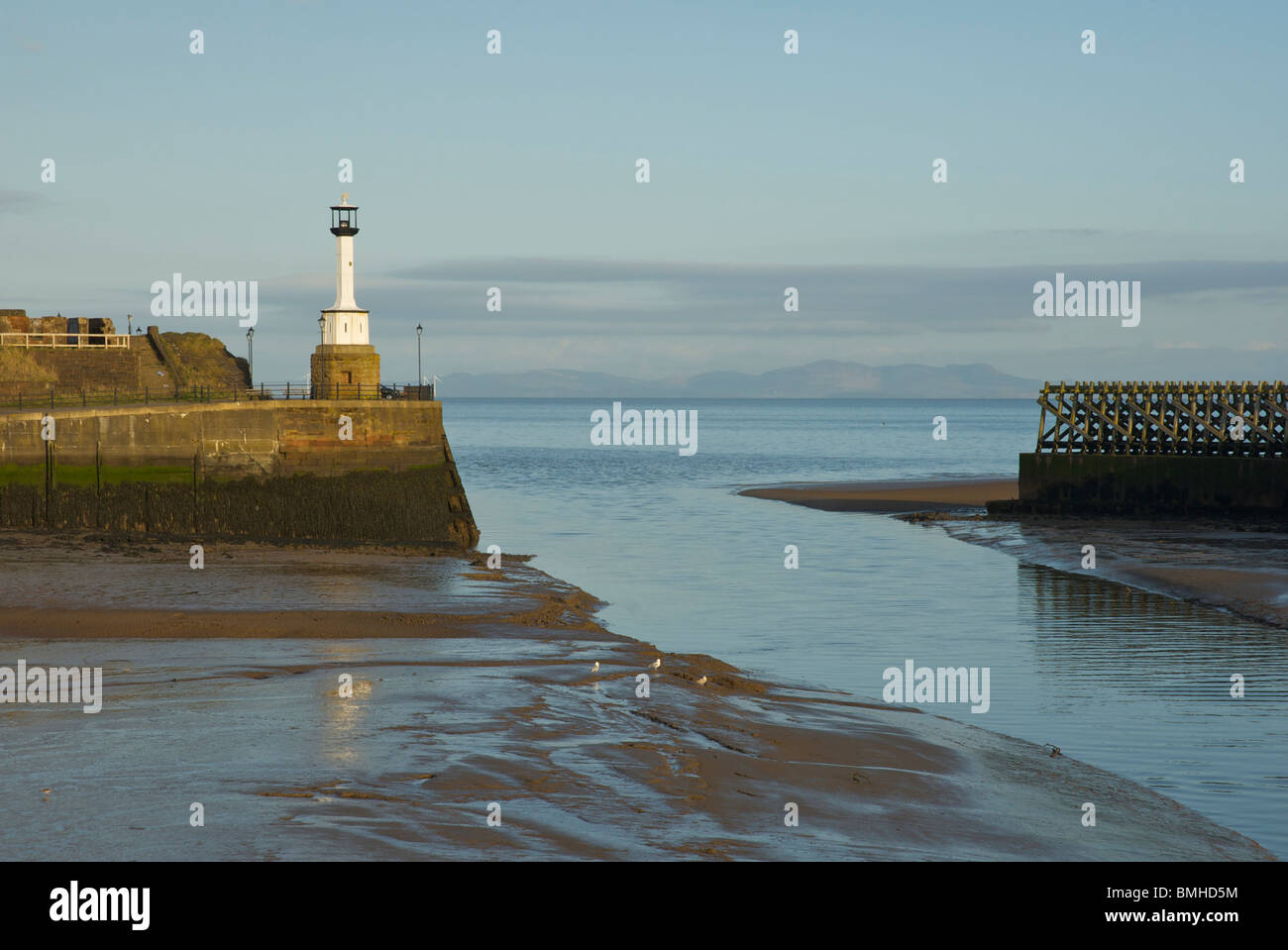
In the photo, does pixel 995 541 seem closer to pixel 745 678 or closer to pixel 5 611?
pixel 745 678

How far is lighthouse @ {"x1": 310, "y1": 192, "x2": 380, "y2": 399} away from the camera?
4378 centimetres

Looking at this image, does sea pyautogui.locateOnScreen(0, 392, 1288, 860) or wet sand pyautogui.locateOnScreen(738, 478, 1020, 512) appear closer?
sea pyautogui.locateOnScreen(0, 392, 1288, 860)

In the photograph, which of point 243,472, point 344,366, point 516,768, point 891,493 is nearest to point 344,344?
point 344,366

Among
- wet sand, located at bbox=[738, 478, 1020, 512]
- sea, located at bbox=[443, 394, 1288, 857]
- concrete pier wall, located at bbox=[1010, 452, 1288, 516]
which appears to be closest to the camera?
sea, located at bbox=[443, 394, 1288, 857]

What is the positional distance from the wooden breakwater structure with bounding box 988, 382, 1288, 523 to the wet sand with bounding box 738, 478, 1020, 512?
262 inches

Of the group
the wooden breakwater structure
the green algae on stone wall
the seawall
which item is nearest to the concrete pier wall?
the wooden breakwater structure

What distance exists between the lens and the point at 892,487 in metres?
56.4

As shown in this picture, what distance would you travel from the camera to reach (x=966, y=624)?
2050cm

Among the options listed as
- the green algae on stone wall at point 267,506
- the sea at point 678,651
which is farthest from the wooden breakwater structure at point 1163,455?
the green algae on stone wall at point 267,506

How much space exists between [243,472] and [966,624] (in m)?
22.8

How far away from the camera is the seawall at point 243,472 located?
30203mm

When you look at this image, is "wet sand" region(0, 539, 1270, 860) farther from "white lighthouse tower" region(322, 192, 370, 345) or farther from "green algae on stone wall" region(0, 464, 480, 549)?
"white lighthouse tower" region(322, 192, 370, 345)

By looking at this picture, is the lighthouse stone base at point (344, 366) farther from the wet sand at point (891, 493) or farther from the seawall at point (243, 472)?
the wet sand at point (891, 493)
